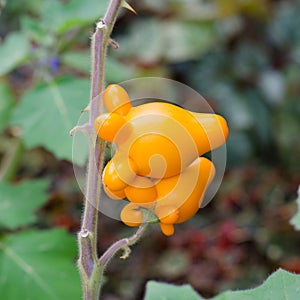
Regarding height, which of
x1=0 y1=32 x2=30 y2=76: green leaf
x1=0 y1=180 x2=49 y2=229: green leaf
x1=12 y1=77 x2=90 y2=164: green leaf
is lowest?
x1=0 y1=180 x2=49 y2=229: green leaf

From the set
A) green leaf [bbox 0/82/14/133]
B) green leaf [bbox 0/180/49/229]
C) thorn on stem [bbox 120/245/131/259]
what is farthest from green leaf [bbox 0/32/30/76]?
thorn on stem [bbox 120/245/131/259]

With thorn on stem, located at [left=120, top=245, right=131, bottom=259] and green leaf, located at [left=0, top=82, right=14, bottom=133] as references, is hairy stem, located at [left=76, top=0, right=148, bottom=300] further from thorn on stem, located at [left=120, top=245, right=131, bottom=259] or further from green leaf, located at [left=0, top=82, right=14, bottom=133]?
green leaf, located at [left=0, top=82, right=14, bottom=133]

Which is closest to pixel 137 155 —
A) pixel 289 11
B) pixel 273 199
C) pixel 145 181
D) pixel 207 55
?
pixel 145 181

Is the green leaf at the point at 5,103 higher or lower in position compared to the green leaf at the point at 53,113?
lower

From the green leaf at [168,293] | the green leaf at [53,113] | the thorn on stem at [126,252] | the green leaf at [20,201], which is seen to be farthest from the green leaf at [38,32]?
the thorn on stem at [126,252]

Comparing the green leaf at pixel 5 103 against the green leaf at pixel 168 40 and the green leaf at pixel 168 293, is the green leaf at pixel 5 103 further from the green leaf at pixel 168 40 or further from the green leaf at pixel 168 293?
the green leaf at pixel 168 40

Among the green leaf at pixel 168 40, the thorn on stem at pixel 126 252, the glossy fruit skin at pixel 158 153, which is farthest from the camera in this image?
the green leaf at pixel 168 40
